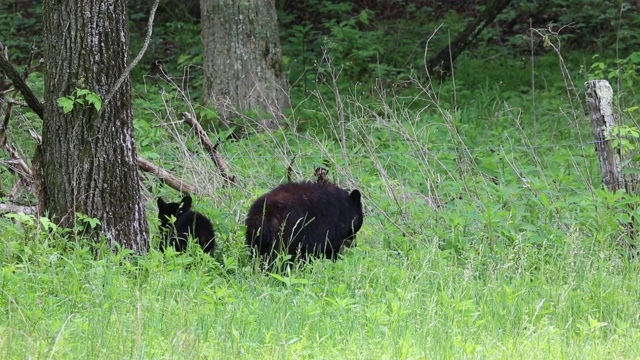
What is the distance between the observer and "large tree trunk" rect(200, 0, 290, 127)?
42.1 ft

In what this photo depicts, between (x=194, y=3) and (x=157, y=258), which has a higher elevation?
(x=194, y=3)

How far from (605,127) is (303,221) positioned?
2.50m

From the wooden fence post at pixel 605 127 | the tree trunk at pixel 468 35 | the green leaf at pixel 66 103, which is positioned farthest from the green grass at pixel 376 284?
the tree trunk at pixel 468 35

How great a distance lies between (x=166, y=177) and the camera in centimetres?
829

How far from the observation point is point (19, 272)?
5781 millimetres

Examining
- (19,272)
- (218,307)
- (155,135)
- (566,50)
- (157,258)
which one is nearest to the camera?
(218,307)

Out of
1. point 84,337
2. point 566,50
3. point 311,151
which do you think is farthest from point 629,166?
point 566,50

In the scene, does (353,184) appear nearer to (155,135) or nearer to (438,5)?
(155,135)

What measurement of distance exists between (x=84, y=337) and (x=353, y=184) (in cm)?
382

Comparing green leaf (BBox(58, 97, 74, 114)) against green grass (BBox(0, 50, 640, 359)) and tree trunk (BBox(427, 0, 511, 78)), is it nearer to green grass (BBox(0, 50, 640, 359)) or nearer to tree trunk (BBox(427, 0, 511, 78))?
green grass (BBox(0, 50, 640, 359))

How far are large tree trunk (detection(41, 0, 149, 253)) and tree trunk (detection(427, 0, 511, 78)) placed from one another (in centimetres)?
845

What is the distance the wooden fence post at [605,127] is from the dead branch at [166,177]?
338 centimetres

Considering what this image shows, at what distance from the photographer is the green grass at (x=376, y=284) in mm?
4801

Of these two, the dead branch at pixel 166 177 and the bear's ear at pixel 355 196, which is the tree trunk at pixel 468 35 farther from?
the bear's ear at pixel 355 196
